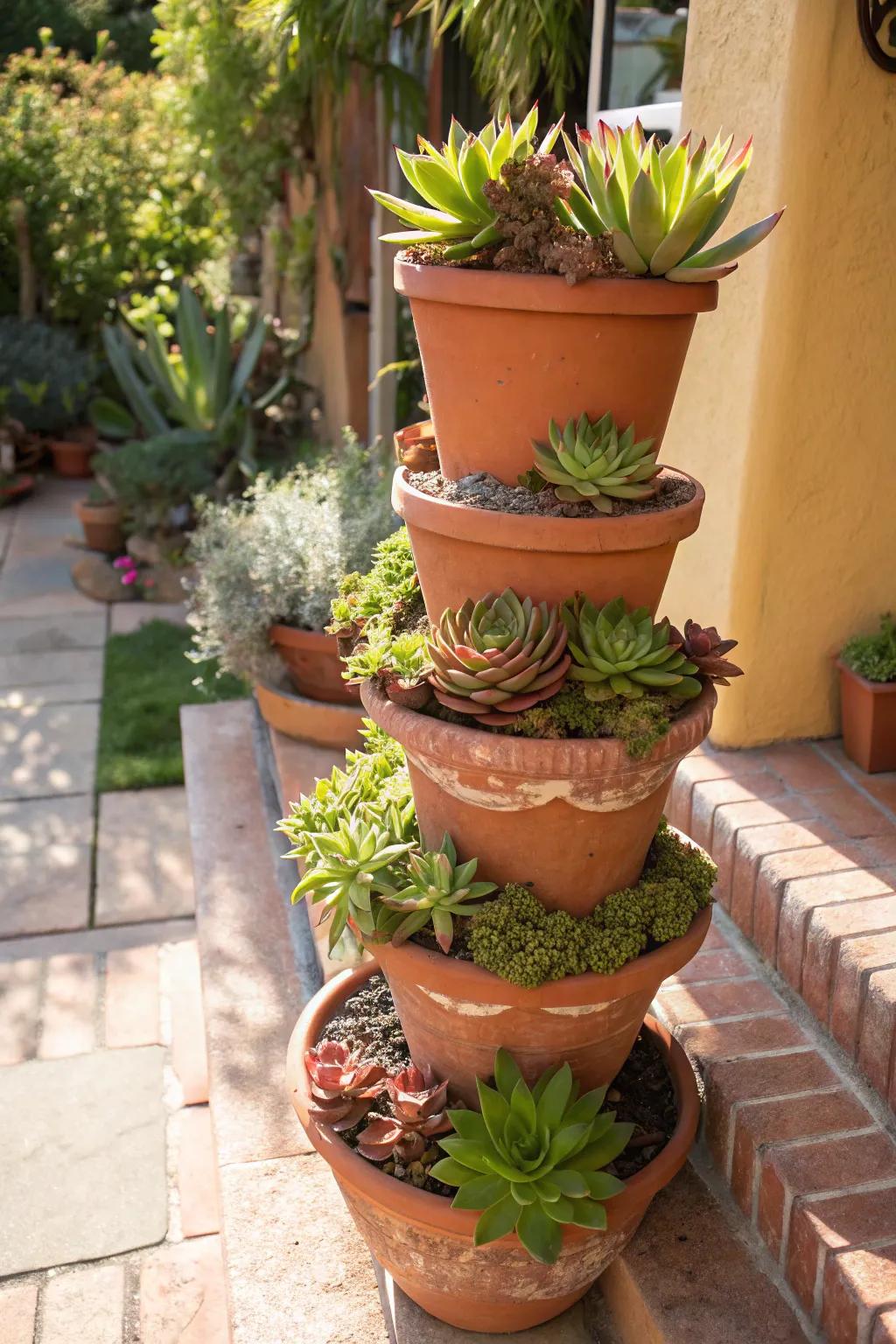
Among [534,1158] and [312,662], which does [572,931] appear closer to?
[534,1158]

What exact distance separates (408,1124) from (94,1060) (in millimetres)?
1266

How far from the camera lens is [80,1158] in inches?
97.7

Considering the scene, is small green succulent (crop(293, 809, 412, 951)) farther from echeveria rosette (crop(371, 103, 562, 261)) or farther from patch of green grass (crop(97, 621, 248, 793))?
patch of green grass (crop(97, 621, 248, 793))

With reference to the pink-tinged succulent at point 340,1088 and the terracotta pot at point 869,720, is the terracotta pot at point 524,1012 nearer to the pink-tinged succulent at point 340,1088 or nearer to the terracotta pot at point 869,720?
the pink-tinged succulent at point 340,1088

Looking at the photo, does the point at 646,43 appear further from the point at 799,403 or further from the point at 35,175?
the point at 35,175

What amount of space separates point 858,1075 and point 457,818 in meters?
0.85

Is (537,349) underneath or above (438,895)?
above

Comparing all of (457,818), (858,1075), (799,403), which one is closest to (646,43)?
(799,403)

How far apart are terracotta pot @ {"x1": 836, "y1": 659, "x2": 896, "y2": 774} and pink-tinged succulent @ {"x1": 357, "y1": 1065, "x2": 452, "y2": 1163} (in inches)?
50.6

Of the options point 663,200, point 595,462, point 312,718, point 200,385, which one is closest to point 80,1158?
point 312,718

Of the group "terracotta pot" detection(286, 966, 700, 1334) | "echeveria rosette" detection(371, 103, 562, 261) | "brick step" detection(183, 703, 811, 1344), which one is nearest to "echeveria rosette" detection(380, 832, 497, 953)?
"terracotta pot" detection(286, 966, 700, 1334)

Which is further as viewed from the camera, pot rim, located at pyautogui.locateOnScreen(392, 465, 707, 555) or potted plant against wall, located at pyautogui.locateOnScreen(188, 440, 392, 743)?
potted plant against wall, located at pyautogui.locateOnScreen(188, 440, 392, 743)

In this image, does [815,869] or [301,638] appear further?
[301,638]

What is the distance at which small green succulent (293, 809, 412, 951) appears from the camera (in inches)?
66.1
